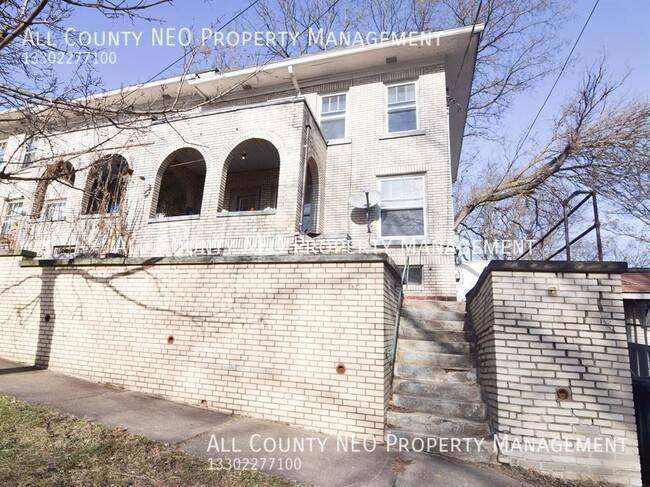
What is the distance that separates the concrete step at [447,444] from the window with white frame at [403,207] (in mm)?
5860

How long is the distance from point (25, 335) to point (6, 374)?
1.00 m

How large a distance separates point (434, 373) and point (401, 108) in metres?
7.93

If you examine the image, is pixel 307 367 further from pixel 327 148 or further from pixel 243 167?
pixel 243 167

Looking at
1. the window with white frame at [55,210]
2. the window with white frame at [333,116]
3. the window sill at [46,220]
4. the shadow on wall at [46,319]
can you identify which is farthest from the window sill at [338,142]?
the window with white frame at [55,210]

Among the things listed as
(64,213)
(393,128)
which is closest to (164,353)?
(64,213)

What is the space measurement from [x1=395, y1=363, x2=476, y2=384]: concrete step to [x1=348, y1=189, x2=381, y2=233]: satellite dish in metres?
4.96

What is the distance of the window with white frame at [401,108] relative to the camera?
32.7 ft

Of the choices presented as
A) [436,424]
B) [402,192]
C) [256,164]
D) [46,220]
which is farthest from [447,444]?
[46,220]

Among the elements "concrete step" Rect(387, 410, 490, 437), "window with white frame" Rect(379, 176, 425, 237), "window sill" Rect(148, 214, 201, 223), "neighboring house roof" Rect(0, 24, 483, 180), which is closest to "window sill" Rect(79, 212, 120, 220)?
"window sill" Rect(148, 214, 201, 223)

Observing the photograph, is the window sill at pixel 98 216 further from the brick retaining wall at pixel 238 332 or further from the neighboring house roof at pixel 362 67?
the neighboring house roof at pixel 362 67

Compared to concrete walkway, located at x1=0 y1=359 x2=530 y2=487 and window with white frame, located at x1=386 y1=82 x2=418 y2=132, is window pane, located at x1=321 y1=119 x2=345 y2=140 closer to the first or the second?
window with white frame, located at x1=386 y1=82 x2=418 y2=132

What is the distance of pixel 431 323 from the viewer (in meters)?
5.58

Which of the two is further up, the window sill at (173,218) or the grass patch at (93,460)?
the window sill at (173,218)

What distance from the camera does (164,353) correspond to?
500 centimetres
